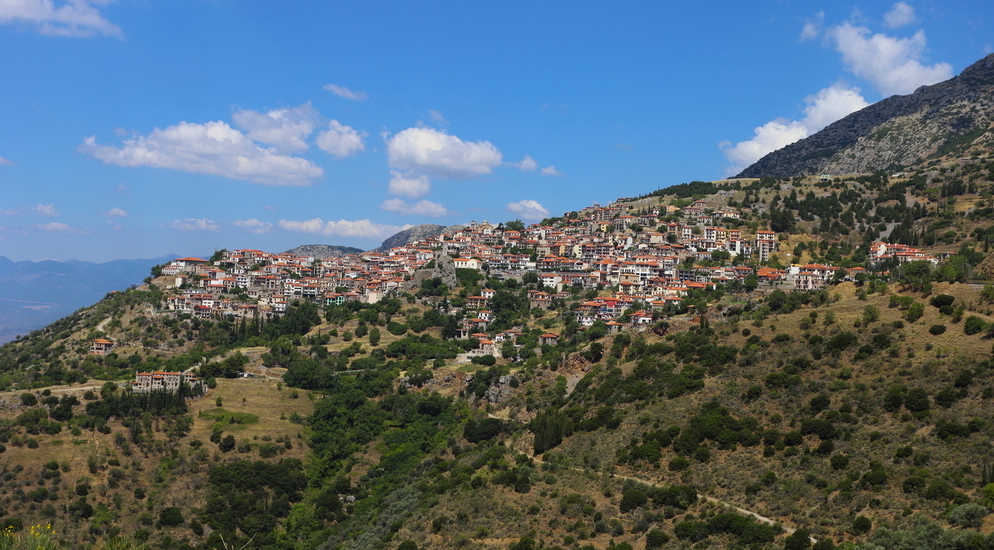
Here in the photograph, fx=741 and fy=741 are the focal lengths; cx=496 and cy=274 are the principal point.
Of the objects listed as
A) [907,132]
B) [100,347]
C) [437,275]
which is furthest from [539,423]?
[907,132]

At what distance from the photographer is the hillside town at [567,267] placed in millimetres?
80188

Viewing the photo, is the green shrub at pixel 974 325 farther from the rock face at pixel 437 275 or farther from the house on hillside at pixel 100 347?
the house on hillside at pixel 100 347

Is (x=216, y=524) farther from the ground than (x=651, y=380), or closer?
closer

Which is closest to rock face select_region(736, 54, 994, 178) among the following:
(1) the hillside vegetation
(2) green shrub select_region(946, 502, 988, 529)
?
(1) the hillside vegetation

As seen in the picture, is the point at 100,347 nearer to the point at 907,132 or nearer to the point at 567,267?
the point at 567,267

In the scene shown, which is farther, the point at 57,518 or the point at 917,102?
the point at 917,102

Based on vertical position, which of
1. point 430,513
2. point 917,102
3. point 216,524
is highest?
point 917,102

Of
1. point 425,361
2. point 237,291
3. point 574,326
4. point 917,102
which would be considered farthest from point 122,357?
point 917,102

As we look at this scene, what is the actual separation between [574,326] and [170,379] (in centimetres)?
3777

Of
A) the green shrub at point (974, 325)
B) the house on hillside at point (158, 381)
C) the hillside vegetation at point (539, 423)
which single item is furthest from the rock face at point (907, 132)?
the house on hillside at point (158, 381)

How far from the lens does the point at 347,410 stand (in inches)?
2574

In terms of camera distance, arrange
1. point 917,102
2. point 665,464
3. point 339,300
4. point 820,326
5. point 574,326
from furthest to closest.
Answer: point 917,102 < point 339,300 < point 574,326 < point 820,326 < point 665,464

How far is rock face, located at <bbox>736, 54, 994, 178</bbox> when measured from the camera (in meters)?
142

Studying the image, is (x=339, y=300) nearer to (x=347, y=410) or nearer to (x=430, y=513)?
(x=347, y=410)
